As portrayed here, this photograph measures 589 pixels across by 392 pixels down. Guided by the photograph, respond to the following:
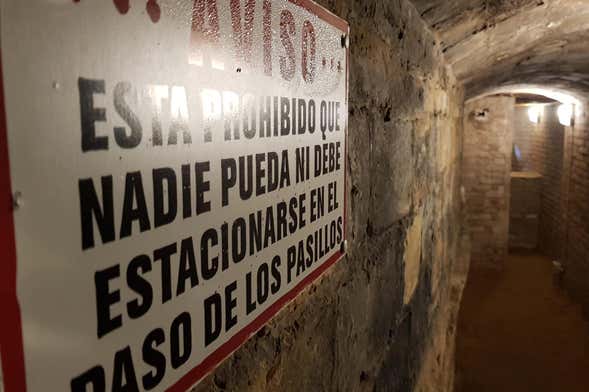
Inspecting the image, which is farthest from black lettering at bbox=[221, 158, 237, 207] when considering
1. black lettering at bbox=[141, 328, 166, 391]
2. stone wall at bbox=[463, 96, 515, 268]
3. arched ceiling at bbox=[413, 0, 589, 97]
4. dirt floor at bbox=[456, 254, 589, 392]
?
stone wall at bbox=[463, 96, 515, 268]

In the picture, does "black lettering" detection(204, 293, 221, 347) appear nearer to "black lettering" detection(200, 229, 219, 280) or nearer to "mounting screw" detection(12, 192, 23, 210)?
"black lettering" detection(200, 229, 219, 280)

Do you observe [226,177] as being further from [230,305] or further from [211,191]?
[230,305]

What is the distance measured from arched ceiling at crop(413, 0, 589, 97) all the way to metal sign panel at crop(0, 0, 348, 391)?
140cm

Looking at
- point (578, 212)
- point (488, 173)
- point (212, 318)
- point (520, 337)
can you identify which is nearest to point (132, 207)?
point (212, 318)

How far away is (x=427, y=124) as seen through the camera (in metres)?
2.91

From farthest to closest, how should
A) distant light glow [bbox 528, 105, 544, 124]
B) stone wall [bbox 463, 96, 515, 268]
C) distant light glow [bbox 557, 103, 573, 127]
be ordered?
distant light glow [bbox 528, 105, 544, 124], stone wall [bbox 463, 96, 515, 268], distant light glow [bbox 557, 103, 573, 127]

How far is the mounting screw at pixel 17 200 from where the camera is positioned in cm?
51

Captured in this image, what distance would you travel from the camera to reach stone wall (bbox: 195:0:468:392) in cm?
119

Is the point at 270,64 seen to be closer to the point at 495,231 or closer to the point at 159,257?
the point at 159,257

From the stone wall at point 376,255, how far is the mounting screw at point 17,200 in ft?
1.56

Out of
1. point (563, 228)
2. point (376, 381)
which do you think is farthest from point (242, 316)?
point (563, 228)

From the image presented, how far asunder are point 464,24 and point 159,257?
7.78 feet

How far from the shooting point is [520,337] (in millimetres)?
7227

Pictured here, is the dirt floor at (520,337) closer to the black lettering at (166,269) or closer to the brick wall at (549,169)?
the brick wall at (549,169)
